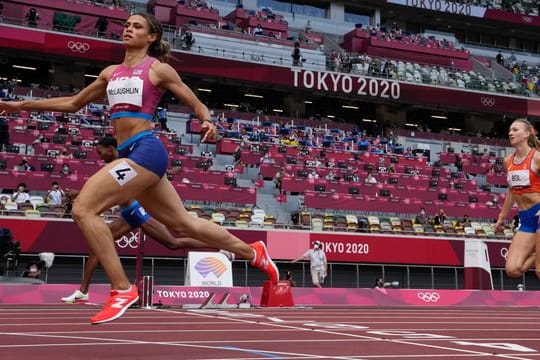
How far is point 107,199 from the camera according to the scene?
210 inches

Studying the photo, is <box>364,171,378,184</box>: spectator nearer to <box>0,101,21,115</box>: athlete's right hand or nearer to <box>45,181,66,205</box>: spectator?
<box>45,181,66,205</box>: spectator

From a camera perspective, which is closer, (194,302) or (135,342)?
(135,342)

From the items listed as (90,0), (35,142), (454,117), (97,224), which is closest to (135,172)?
(97,224)

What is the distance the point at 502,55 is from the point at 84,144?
39131 millimetres

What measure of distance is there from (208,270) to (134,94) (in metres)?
11.6

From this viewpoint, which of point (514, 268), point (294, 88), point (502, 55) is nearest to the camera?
point (514, 268)

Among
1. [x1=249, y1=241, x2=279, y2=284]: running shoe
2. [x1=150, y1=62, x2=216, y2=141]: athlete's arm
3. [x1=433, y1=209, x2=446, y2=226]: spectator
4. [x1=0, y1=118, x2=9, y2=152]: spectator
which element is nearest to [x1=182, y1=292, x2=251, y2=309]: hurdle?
[x1=249, y1=241, x2=279, y2=284]: running shoe

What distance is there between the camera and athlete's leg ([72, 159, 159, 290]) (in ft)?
17.4

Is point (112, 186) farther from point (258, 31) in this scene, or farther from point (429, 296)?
point (258, 31)

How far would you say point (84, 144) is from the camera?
26.8 meters

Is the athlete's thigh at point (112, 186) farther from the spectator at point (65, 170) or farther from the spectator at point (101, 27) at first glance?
the spectator at point (101, 27)

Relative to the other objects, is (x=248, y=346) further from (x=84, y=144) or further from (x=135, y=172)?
(x=84, y=144)

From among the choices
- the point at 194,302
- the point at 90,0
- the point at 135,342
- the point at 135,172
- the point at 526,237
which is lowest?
the point at 194,302

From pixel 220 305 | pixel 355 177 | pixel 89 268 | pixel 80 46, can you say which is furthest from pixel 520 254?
pixel 80 46
